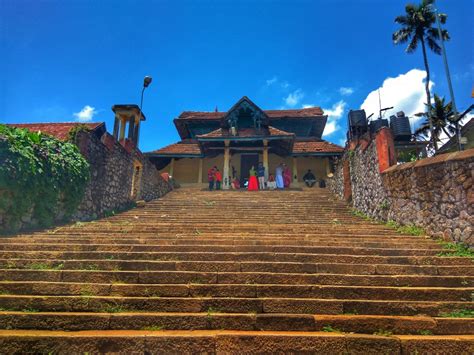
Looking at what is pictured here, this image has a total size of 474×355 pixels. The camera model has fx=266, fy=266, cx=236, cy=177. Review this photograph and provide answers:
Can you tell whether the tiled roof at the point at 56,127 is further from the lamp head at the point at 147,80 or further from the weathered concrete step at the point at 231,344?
the weathered concrete step at the point at 231,344

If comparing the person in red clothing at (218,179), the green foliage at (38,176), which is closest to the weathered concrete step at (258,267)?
the green foliage at (38,176)

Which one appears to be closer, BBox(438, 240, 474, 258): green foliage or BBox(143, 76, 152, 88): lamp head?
BBox(438, 240, 474, 258): green foliage

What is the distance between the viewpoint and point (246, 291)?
137 inches

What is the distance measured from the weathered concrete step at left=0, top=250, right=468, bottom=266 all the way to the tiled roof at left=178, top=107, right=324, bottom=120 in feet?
51.4

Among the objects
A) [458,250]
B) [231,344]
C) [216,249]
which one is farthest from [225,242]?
[458,250]

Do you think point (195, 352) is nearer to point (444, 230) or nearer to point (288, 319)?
point (288, 319)

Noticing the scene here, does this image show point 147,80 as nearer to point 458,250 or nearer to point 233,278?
point 233,278

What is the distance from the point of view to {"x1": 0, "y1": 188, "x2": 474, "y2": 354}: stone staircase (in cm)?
263

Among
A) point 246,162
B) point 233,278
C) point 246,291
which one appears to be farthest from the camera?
point 246,162

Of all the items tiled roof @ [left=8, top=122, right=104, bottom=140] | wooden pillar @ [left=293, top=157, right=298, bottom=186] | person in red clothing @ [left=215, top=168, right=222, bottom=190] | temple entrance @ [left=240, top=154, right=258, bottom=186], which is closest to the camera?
tiled roof @ [left=8, top=122, right=104, bottom=140]

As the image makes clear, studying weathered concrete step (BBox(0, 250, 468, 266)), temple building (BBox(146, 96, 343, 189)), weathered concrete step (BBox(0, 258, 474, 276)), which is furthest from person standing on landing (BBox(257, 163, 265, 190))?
weathered concrete step (BBox(0, 258, 474, 276))

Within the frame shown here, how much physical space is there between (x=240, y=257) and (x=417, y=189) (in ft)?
14.6

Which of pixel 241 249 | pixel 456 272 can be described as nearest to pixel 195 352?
pixel 241 249

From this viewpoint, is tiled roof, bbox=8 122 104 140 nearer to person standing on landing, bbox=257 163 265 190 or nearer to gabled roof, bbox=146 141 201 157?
gabled roof, bbox=146 141 201 157
